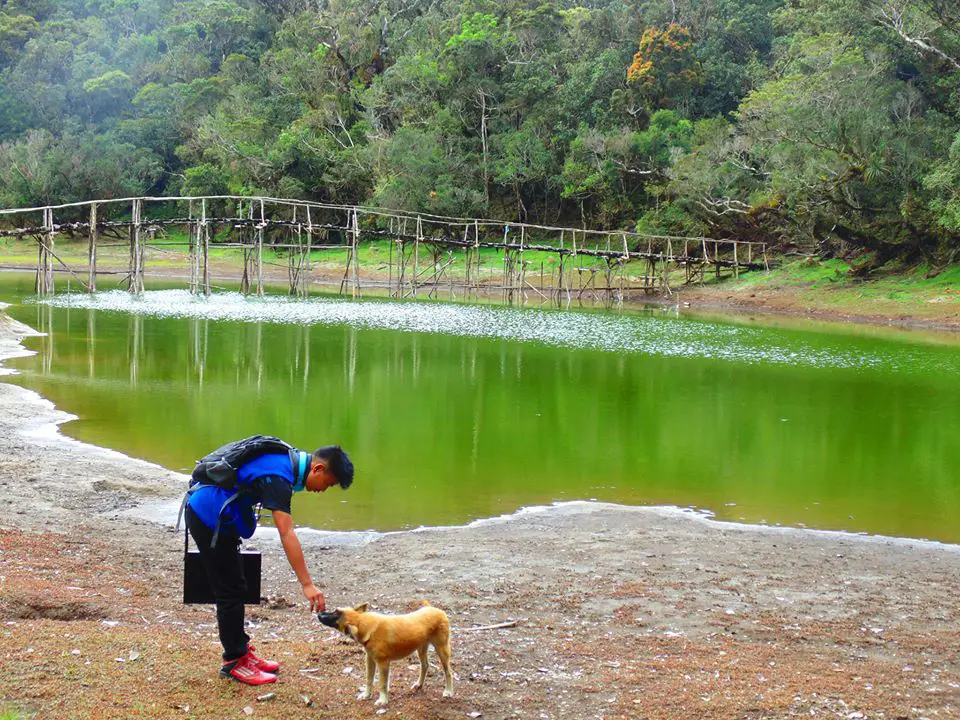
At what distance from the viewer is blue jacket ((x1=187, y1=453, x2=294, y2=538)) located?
466cm

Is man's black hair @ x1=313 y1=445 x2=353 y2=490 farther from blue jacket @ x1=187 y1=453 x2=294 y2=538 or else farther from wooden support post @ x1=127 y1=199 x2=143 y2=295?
wooden support post @ x1=127 y1=199 x2=143 y2=295

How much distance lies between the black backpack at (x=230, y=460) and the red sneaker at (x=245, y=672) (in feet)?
2.83

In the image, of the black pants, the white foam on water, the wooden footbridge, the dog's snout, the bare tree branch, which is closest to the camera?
the dog's snout

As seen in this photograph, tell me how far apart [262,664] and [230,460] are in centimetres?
105

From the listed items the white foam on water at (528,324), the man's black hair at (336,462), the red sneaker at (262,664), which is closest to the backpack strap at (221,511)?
the man's black hair at (336,462)

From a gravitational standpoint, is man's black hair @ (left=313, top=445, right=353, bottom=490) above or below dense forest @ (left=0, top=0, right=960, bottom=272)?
below

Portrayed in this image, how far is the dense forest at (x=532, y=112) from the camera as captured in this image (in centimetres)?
3556

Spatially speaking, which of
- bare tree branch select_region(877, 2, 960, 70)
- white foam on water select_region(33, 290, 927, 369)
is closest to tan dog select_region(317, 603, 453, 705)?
white foam on water select_region(33, 290, 927, 369)

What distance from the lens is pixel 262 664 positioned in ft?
15.9

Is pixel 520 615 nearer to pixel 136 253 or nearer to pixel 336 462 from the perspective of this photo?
pixel 336 462

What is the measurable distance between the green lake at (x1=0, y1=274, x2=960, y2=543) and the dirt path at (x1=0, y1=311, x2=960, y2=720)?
122 centimetres

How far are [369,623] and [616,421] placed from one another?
35.6ft

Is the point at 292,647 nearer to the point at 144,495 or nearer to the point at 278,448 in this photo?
the point at 278,448

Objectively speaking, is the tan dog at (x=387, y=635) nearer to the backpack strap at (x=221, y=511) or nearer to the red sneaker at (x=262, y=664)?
the red sneaker at (x=262, y=664)
